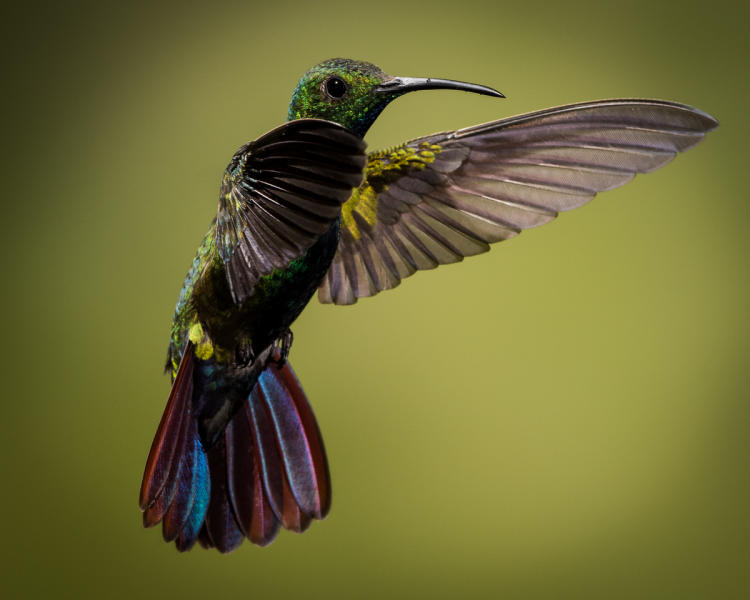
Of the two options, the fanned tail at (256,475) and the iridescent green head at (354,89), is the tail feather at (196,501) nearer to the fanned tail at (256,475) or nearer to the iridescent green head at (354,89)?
the fanned tail at (256,475)

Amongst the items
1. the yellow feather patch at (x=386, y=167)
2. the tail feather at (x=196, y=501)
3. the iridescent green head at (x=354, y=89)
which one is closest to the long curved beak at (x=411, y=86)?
the iridescent green head at (x=354, y=89)

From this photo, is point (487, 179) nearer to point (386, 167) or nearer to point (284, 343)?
point (386, 167)

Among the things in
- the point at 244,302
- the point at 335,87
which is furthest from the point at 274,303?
the point at 335,87

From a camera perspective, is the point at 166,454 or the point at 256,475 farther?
the point at 256,475

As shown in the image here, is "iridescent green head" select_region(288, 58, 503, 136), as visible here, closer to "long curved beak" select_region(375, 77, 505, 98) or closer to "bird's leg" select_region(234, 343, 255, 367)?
"long curved beak" select_region(375, 77, 505, 98)

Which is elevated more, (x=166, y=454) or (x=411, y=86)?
(x=411, y=86)

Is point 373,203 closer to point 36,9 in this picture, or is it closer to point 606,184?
point 606,184

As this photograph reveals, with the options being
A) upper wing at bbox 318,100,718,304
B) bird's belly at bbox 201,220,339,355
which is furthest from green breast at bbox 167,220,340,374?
upper wing at bbox 318,100,718,304

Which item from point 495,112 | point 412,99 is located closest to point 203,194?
point 412,99
